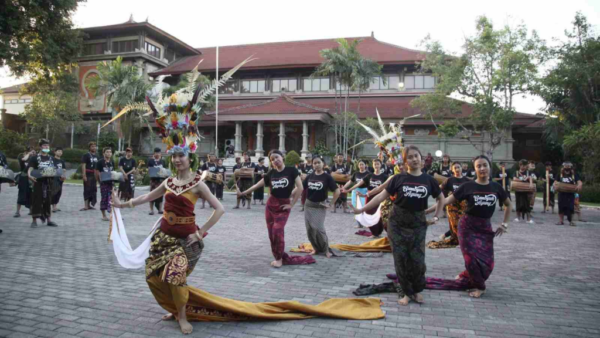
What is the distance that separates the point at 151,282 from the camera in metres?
3.94

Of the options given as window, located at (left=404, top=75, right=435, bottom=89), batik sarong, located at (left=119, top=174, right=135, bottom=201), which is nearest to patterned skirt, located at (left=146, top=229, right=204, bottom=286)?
batik sarong, located at (left=119, top=174, right=135, bottom=201)

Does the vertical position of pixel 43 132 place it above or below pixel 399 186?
above

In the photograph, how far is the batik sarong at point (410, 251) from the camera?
4.96 metres

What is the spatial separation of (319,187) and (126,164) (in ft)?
25.7

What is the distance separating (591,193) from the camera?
71.1 ft

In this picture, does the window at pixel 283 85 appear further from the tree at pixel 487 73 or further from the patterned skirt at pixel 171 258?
the patterned skirt at pixel 171 258

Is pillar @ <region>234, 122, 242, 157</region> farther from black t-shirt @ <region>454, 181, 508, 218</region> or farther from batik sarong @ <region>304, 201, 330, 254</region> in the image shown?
black t-shirt @ <region>454, 181, 508, 218</region>

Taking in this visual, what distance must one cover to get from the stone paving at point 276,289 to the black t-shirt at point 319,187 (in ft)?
3.63

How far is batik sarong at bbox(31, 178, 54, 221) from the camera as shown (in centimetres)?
970

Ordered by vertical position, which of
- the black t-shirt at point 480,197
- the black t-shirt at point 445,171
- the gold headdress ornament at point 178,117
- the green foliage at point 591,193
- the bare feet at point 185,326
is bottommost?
the bare feet at point 185,326

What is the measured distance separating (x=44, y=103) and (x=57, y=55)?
56.6 feet

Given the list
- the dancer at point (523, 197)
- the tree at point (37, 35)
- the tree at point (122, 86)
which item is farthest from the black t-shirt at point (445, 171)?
the tree at point (122, 86)

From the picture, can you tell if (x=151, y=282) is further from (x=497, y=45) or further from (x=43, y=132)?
(x=43, y=132)

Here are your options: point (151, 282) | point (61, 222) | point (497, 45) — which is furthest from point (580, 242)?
point (497, 45)
